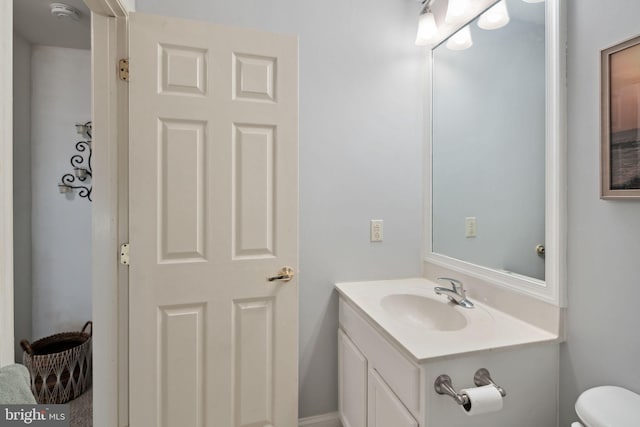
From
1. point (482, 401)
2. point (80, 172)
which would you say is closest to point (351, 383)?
point (482, 401)

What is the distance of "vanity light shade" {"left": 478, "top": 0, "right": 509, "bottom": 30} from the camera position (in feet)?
4.44

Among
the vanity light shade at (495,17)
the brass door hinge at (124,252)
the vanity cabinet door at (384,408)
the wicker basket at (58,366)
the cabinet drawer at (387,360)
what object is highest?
the vanity light shade at (495,17)

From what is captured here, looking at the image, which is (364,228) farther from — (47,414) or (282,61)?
(47,414)

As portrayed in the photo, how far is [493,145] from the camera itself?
4.78 feet

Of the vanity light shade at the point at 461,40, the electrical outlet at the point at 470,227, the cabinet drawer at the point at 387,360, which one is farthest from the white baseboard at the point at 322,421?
the vanity light shade at the point at 461,40

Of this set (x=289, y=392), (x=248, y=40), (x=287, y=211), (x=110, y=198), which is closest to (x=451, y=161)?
(x=287, y=211)

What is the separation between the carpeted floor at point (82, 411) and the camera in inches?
75.0

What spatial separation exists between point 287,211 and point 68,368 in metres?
1.93

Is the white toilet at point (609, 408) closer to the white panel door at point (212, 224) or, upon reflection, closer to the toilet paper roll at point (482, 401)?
the toilet paper roll at point (482, 401)

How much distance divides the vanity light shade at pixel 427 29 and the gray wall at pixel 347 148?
14 centimetres

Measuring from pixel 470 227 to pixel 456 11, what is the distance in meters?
1.08

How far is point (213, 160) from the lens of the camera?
139cm

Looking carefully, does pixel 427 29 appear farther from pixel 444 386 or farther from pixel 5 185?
pixel 5 185

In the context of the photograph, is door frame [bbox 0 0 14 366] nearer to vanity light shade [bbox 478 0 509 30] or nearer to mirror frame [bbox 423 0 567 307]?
mirror frame [bbox 423 0 567 307]
